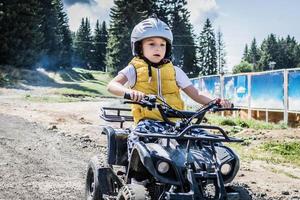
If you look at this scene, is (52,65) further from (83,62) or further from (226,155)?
(226,155)

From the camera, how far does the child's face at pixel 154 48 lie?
4.73 metres

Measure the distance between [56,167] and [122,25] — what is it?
184 feet

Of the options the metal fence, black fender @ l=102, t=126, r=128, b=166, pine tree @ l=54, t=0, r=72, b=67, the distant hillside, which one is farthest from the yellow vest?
pine tree @ l=54, t=0, r=72, b=67

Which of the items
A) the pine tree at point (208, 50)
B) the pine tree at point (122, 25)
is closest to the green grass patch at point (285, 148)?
the pine tree at point (122, 25)

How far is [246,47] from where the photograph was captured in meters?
185

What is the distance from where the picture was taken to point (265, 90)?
1627cm

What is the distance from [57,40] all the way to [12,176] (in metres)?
55.9

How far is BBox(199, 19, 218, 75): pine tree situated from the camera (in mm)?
106125

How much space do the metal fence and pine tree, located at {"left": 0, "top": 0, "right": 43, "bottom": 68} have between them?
30.3 m

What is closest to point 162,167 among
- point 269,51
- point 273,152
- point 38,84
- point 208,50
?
point 273,152

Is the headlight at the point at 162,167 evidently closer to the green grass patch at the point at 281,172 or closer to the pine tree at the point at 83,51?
the green grass patch at the point at 281,172

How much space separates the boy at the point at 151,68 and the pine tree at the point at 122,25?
55.1 meters

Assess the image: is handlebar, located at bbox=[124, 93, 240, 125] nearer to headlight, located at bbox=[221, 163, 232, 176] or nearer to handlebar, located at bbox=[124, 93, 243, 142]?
handlebar, located at bbox=[124, 93, 243, 142]

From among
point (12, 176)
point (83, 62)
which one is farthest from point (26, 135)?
point (83, 62)
